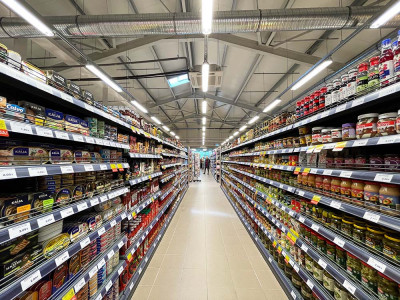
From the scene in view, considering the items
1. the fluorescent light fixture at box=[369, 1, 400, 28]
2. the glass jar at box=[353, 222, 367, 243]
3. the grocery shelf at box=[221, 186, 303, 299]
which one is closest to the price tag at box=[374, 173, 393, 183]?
the glass jar at box=[353, 222, 367, 243]

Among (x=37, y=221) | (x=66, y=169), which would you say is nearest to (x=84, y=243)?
(x=37, y=221)

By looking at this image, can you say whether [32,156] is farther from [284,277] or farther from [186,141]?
[186,141]

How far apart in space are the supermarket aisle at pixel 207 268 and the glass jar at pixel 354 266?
51.2 inches

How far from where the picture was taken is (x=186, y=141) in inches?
918

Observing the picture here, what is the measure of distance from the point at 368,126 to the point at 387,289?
1068mm

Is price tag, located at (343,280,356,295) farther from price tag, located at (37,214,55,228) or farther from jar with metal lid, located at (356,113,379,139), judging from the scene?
price tag, located at (37,214,55,228)

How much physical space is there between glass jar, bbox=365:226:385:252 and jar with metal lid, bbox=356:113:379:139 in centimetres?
66

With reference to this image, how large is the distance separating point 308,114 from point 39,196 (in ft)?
8.37

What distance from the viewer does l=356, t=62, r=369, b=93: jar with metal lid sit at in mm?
1425

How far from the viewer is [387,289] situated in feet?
4.04

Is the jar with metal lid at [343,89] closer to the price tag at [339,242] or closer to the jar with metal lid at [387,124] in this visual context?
the jar with metal lid at [387,124]

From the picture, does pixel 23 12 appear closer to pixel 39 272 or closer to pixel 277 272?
pixel 39 272

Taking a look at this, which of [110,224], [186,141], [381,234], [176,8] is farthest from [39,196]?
[186,141]

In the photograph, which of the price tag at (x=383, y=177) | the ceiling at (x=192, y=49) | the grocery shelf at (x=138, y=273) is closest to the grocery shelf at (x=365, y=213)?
the price tag at (x=383, y=177)
